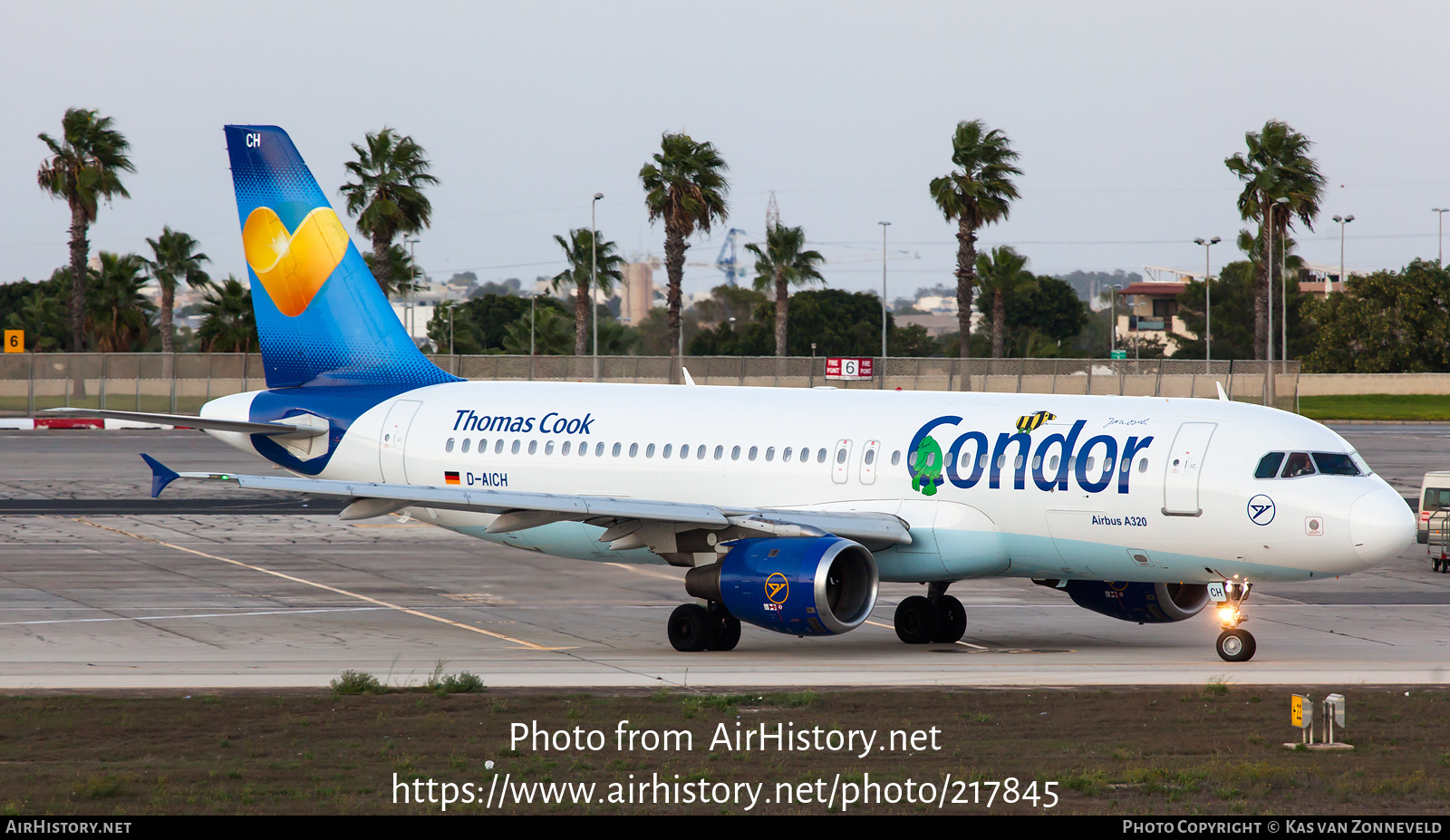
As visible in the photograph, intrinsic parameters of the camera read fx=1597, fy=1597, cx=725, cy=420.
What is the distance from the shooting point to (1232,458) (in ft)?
75.9

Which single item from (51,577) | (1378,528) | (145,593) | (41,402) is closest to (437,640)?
(145,593)

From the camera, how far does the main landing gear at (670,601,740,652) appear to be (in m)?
24.6

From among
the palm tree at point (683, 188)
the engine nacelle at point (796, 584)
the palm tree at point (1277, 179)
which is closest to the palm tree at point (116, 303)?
the palm tree at point (683, 188)

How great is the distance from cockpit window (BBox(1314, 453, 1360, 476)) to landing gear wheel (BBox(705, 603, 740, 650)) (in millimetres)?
8914

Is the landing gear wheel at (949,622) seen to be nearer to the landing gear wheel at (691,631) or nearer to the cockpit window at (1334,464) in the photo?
the landing gear wheel at (691,631)

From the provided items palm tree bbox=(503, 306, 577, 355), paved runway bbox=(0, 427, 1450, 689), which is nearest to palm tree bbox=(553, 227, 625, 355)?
palm tree bbox=(503, 306, 577, 355)

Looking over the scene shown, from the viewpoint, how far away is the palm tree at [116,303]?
11169cm

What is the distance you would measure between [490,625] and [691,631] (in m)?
4.57

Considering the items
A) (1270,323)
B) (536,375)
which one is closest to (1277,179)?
(1270,323)

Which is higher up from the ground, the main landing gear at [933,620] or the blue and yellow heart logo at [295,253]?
the blue and yellow heart logo at [295,253]

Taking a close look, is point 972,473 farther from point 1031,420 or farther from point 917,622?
point 917,622

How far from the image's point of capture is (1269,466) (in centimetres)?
2295

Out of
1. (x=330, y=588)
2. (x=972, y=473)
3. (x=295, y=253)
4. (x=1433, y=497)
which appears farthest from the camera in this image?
(x=1433, y=497)

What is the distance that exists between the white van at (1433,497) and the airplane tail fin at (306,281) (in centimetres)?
2379
